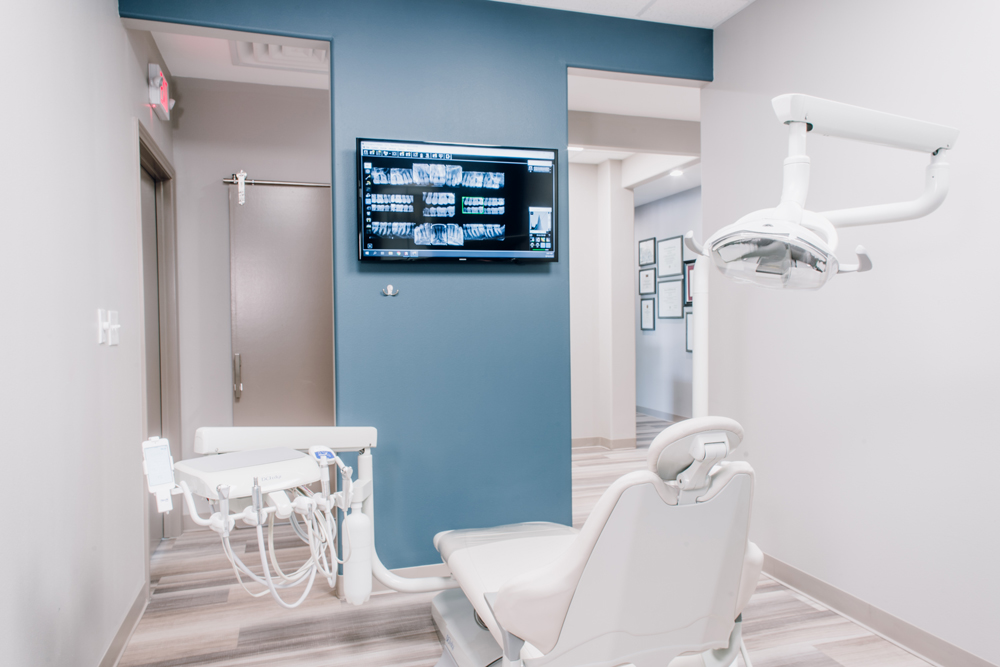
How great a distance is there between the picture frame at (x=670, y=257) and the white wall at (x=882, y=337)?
3888mm

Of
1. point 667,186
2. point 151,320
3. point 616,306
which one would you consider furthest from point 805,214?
point 667,186

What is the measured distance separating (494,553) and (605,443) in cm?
361

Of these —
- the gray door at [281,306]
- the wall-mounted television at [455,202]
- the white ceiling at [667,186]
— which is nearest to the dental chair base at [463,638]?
the wall-mounted television at [455,202]

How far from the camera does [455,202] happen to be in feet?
8.46

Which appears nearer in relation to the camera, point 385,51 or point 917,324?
point 917,324

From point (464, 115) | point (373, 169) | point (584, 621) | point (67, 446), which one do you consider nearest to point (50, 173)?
point (67, 446)

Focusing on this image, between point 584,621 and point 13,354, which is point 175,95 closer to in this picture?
point 13,354

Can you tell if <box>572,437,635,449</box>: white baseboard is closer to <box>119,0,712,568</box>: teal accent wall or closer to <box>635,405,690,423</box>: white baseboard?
<box>635,405,690,423</box>: white baseboard

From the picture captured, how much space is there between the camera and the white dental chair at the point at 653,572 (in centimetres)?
120

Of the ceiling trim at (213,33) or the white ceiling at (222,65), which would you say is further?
the white ceiling at (222,65)

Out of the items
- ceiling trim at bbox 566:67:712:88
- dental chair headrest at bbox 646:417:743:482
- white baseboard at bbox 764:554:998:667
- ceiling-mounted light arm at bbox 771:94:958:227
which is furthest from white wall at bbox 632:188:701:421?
dental chair headrest at bbox 646:417:743:482

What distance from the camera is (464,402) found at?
2.66 metres

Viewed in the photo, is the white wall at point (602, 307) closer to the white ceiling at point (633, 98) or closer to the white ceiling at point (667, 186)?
the white ceiling at point (667, 186)

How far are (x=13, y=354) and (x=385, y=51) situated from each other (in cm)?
181
